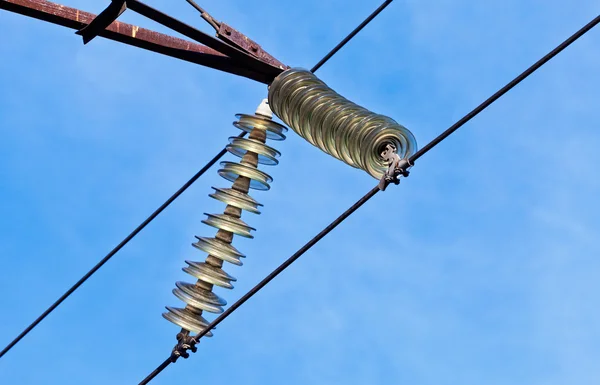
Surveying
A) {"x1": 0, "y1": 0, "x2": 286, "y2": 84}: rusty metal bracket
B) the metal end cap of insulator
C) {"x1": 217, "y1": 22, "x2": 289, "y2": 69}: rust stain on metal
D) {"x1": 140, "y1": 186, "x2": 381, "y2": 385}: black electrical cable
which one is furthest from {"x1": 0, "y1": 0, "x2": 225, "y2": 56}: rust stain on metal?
{"x1": 140, "y1": 186, "x2": 381, "y2": 385}: black electrical cable

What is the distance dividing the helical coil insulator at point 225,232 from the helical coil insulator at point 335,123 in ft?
1.92

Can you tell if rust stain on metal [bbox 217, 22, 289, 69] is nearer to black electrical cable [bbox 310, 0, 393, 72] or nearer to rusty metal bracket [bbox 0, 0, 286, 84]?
rusty metal bracket [bbox 0, 0, 286, 84]

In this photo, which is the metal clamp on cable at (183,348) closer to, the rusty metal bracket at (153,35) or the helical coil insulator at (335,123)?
the helical coil insulator at (335,123)

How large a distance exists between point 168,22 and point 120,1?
1.31ft

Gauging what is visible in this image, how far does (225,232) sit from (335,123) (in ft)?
5.26

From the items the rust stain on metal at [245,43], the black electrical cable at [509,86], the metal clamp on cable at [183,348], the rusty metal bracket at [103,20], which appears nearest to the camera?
the black electrical cable at [509,86]

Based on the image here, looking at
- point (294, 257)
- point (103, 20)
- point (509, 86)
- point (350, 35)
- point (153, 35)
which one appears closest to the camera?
point (509, 86)

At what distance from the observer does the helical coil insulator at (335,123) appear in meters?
8.27

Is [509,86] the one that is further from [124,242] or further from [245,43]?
[124,242]

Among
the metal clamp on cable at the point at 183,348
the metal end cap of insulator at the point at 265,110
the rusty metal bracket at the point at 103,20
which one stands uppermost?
the metal end cap of insulator at the point at 265,110

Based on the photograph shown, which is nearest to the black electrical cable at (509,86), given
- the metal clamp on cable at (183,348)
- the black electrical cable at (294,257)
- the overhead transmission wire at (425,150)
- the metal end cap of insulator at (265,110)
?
the overhead transmission wire at (425,150)

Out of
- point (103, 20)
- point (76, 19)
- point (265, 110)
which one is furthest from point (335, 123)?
point (76, 19)

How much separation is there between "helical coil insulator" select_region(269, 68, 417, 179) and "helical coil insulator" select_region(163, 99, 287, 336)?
58cm

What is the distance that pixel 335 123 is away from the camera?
873 cm
